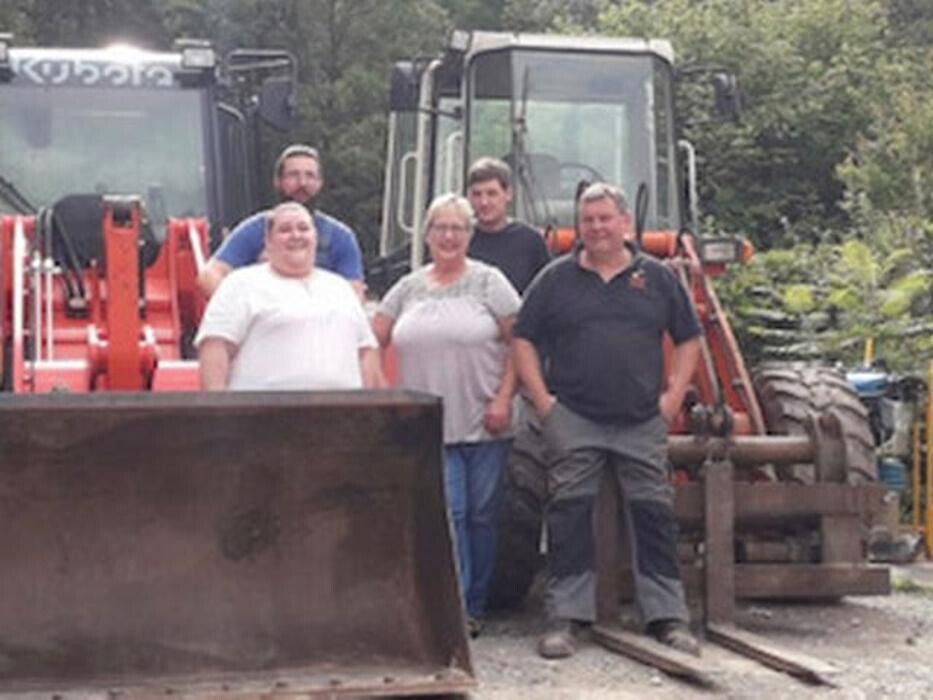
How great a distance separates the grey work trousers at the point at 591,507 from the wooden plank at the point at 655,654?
0.10 m

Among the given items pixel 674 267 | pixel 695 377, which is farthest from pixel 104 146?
pixel 695 377

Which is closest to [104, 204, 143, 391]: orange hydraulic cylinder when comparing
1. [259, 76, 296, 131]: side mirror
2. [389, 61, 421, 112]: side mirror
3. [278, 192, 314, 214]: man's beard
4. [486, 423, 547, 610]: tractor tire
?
[278, 192, 314, 214]: man's beard

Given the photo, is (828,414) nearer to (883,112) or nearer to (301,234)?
(301,234)

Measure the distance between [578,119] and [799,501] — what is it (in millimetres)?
2963

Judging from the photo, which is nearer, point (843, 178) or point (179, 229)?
point (179, 229)

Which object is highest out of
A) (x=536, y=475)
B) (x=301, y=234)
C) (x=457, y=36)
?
(x=457, y=36)

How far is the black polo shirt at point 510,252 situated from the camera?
7523 mm

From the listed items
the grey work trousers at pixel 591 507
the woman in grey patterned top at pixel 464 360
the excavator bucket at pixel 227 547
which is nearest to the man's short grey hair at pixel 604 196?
the woman in grey patterned top at pixel 464 360

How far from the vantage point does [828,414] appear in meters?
7.86

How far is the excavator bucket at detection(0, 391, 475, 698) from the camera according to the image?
555cm

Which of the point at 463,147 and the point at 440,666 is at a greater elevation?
the point at 463,147

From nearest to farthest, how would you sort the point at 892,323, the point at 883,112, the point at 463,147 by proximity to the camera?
the point at 463,147 → the point at 892,323 → the point at 883,112

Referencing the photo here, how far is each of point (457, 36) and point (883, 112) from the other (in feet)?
46.8

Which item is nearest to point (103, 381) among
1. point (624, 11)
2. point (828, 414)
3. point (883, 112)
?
point (828, 414)
